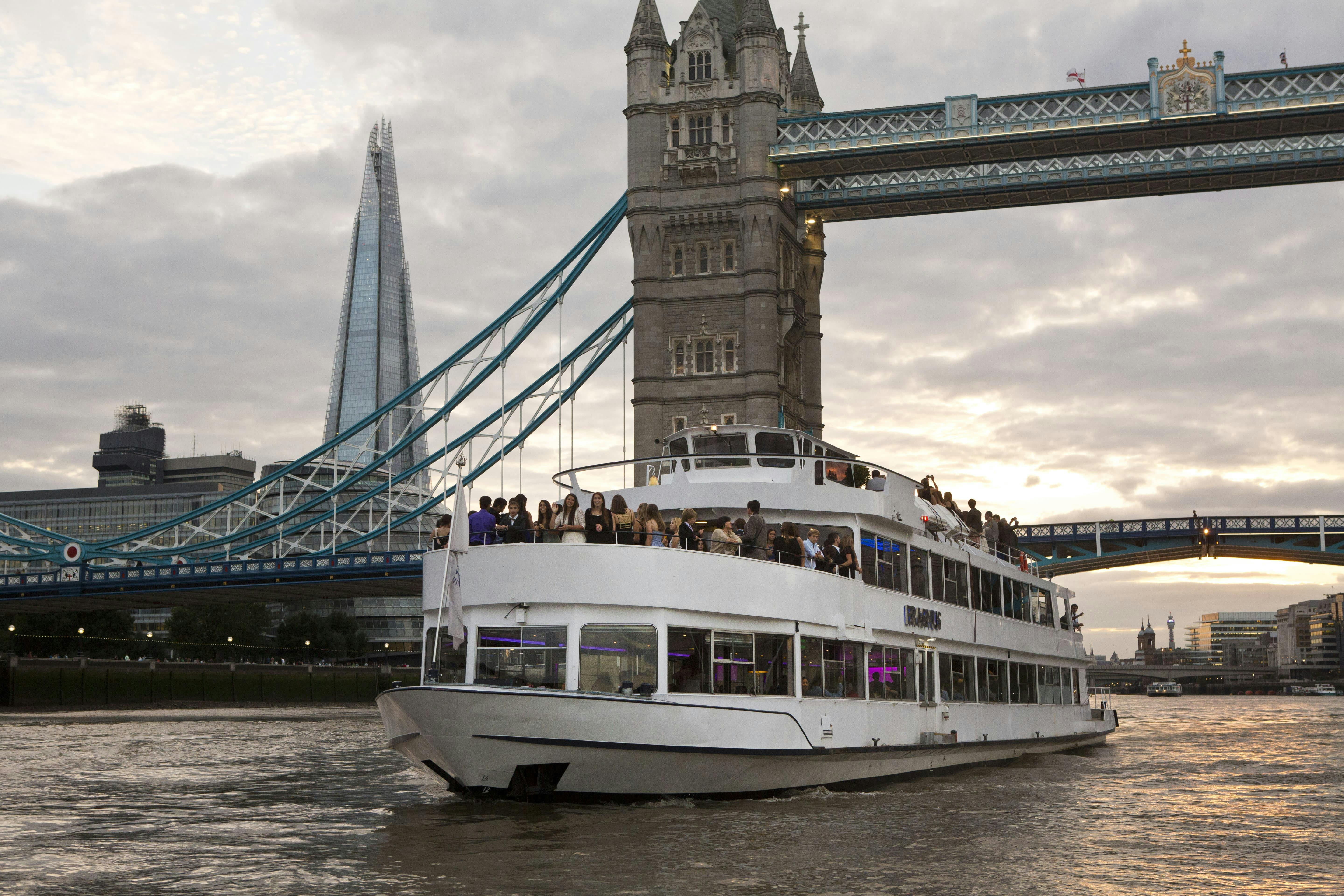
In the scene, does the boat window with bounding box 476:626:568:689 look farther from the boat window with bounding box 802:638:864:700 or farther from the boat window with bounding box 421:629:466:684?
the boat window with bounding box 802:638:864:700

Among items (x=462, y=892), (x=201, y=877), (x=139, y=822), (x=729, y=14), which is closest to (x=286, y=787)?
(x=139, y=822)

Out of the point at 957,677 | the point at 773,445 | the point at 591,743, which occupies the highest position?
the point at 773,445

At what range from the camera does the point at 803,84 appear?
64.0 meters

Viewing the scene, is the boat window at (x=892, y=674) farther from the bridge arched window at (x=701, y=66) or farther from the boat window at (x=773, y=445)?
the bridge arched window at (x=701, y=66)

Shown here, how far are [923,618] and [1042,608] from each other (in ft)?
26.2

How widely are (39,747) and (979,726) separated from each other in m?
18.8

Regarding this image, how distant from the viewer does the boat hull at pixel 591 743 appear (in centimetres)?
1459

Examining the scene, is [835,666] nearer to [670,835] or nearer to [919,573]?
[919,573]

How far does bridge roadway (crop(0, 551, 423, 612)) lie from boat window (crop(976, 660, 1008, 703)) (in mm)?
40252

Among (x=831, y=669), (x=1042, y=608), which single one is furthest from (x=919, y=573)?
(x=1042, y=608)

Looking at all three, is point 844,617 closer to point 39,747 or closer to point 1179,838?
point 1179,838

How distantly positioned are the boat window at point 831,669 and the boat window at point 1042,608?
8907 millimetres

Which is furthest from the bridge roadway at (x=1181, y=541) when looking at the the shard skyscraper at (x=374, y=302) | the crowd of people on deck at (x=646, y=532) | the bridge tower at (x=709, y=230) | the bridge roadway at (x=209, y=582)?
the the shard skyscraper at (x=374, y=302)

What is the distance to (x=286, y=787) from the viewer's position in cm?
1995
